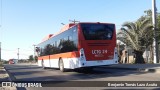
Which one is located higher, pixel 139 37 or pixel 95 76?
pixel 139 37

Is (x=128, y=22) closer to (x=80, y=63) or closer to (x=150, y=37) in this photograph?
(x=150, y=37)

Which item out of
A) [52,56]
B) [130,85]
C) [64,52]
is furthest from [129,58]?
[130,85]

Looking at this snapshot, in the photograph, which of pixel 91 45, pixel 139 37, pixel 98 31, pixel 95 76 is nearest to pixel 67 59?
pixel 91 45

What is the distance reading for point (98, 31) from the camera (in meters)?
22.1

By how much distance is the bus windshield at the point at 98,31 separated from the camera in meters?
21.7

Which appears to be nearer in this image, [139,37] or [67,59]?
[67,59]

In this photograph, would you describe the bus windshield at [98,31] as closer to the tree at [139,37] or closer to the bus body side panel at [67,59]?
the bus body side panel at [67,59]

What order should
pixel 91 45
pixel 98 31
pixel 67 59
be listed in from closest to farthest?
pixel 91 45
pixel 98 31
pixel 67 59

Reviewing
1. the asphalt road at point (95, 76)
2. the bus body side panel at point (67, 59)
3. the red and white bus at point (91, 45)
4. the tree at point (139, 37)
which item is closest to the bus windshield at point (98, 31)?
the red and white bus at point (91, 45)

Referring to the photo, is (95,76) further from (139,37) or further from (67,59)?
(139,37)

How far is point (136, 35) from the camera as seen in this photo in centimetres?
3753

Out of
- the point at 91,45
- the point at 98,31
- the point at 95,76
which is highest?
the point at 98,31

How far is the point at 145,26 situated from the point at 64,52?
15245 millimetres

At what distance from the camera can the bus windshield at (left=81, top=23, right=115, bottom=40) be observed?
2172cm
